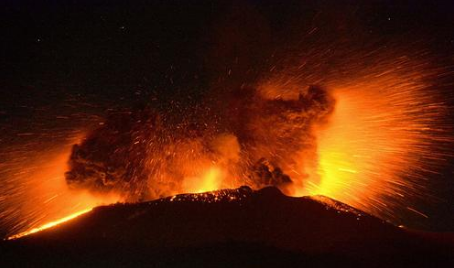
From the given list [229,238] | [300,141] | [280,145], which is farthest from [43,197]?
[300,141]

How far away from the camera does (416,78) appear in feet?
18.6

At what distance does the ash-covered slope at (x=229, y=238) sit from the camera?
3.11 metres

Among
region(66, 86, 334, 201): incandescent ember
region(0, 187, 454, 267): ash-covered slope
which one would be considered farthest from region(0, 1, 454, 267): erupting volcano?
region(0, 187, 454, 267): ash-covered slope

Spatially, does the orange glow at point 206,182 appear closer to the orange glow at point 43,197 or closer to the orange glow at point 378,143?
the orange glow at point 43,197

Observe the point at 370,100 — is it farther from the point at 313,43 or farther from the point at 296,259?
the point at 296,259

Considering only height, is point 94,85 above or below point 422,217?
above

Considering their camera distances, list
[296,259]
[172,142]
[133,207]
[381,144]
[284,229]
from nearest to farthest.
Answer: [296,259], [284,229], [133,207], [172,142], [381,144]

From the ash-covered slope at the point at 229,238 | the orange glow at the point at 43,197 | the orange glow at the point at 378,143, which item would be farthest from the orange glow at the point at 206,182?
the orange glow at the point at 378,143

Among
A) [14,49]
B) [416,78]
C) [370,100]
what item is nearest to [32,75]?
[14,49]

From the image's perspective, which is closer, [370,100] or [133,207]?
[133,207]

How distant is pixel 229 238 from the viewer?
11.0 feet

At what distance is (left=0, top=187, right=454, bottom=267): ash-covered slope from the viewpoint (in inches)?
122

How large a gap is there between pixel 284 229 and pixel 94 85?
11.3ft

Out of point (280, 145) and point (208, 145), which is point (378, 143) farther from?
point (208, 145)
